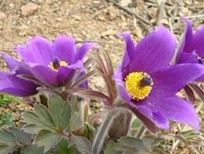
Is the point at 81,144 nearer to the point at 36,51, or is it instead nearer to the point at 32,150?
the point at 32,150

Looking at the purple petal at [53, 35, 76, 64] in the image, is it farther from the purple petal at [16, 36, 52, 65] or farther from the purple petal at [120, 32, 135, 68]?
the purple petal at [120, 32, 135, 68]

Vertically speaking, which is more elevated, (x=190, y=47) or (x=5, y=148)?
(x=190, y=47)

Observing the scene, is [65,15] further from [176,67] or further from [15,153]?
[176,67]

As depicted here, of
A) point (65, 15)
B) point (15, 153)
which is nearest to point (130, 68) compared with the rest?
point (15, 153)

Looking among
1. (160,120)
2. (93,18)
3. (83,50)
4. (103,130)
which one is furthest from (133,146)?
(93,18)

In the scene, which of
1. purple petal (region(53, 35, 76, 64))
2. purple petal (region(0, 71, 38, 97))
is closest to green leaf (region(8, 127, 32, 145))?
purple petal (region(0, 71, 38, 97))

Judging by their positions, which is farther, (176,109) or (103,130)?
(103,130)

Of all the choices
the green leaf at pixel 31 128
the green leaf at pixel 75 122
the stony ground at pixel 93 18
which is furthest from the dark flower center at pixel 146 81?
the stony ground at pixel 93 18
